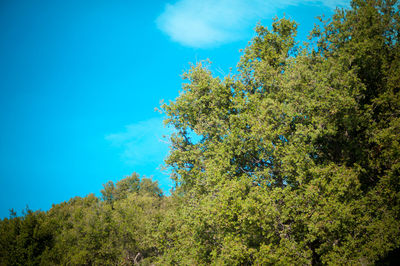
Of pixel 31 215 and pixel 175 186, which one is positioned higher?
pixel 31 215

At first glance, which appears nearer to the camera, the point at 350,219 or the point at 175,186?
the point at 350,219

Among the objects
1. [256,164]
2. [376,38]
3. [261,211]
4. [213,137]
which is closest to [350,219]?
[261,211]

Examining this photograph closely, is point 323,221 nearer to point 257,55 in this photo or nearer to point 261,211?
point 261,211

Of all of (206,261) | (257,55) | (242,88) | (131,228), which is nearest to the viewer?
(206,261)

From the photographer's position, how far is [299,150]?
1573cm

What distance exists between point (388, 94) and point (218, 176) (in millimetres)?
12030

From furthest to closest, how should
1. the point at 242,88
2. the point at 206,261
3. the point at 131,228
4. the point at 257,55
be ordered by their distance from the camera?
the point at 131,228 → the point at 257,55 → the point at 242,88 → the point at 206,261

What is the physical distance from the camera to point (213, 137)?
19188 millimetres

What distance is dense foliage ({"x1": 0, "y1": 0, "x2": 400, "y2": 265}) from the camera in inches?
569

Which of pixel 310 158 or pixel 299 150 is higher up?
pixel 299 150

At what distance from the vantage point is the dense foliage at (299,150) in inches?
569

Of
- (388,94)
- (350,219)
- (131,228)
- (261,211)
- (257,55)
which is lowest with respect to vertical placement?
(350,219)

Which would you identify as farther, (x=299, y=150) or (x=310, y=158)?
(x=310, y=158)

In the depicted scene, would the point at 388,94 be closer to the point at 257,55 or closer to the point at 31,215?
the point at 257,55
